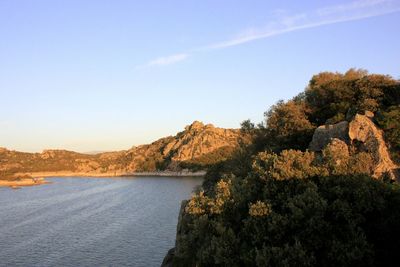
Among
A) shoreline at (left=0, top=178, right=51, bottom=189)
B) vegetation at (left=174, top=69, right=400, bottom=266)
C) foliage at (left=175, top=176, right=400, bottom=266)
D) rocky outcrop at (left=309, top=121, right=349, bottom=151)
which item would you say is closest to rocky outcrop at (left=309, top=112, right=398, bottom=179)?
rocky outcrop at (left=309, top=121, right=349, bottom=151)

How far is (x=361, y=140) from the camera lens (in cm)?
3017

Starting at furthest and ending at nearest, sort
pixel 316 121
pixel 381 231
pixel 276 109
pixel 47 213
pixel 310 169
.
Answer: pixel 47 213
pixel 276 109
pixel 316 121
pixel 310 169
pixel 381 231

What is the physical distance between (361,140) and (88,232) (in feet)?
147

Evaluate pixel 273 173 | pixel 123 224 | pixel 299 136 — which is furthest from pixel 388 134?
pixel 123 224

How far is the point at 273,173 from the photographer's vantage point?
23.0m

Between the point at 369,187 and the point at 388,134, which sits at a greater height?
the point at 388,134

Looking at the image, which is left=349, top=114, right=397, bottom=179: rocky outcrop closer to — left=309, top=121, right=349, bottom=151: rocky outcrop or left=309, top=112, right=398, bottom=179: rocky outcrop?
left=309, top=112, right=398, bottom=179: rocky outcrop

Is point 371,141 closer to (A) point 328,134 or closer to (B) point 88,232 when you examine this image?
(A) point 328,134

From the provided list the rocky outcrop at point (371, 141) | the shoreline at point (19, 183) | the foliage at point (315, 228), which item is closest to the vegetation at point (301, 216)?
the foliage at point (315, 228)

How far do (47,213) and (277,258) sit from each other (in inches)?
2853

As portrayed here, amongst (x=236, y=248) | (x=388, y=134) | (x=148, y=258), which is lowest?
(x=148, y=258)

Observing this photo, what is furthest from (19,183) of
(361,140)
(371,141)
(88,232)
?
(371,141)

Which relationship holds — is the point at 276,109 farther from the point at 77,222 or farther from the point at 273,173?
the point at 77,222

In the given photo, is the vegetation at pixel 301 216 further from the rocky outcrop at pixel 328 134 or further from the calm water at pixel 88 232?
the calm water at pixel 88 232
